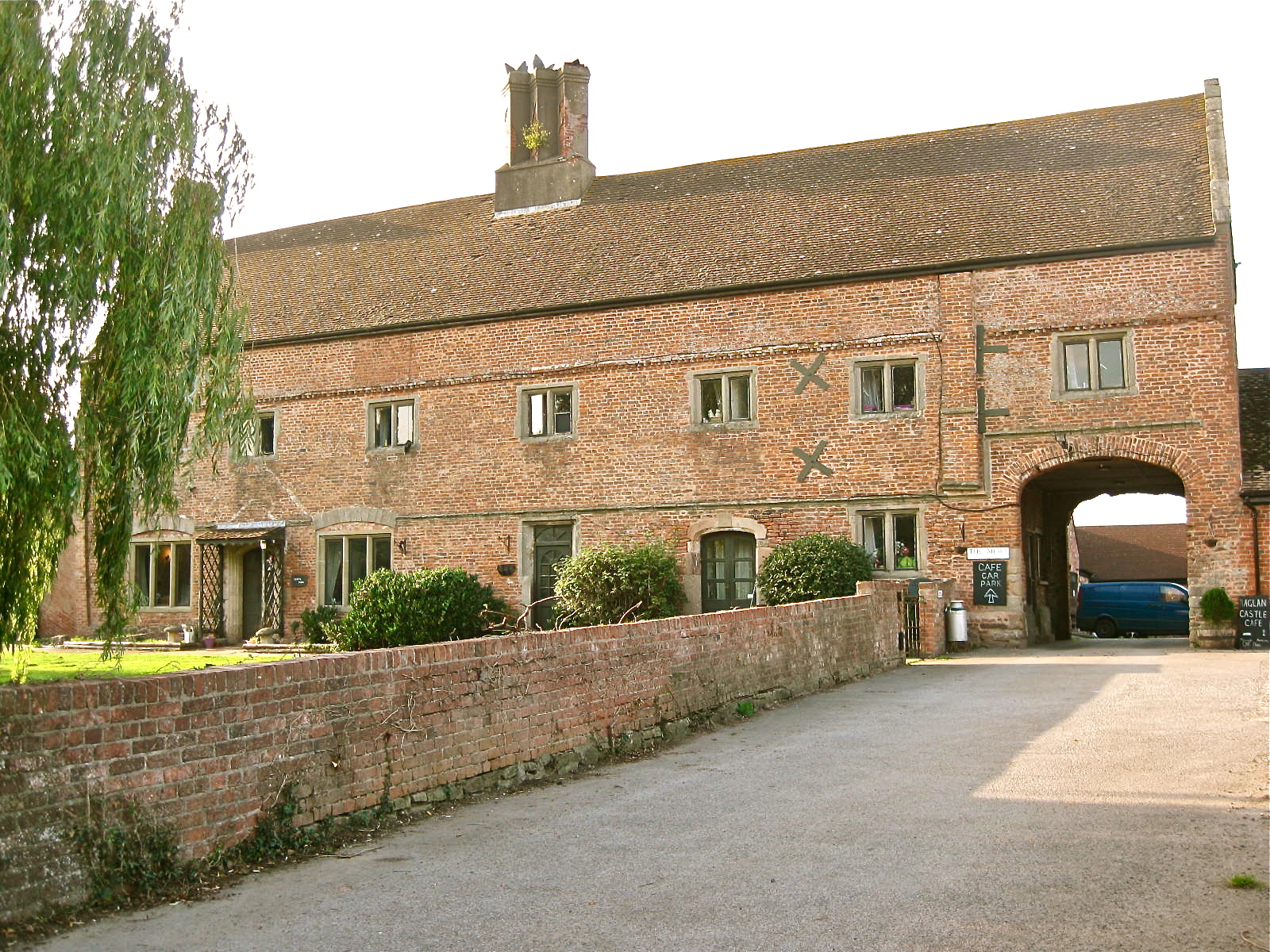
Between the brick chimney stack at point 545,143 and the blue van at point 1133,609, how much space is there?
1785 cm

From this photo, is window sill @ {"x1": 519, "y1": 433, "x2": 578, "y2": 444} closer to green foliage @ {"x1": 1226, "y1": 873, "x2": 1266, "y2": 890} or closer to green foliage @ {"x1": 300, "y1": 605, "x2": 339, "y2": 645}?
green foliage @ {"x1": 300, "y1": 605, "x2": 339, "y2": 645}

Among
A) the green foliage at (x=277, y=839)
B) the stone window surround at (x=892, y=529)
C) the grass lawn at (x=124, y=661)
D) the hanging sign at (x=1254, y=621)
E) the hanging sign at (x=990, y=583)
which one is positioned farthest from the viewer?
the stone window surround at (x=892, y=529)

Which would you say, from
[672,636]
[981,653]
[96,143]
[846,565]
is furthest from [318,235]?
[96,143]

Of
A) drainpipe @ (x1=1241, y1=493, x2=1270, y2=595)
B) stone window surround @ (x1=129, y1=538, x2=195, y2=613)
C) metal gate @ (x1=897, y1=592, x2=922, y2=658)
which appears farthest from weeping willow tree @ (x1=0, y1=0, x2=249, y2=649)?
stone window surround @ (x1=129, y1=538, x2=195, y2=613)

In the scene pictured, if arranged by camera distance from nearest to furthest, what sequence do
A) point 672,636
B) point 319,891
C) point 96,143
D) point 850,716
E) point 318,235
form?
1. point 319,891
2. point 96,143
3. point 672,636
4. point 850,716
5. point 318,235

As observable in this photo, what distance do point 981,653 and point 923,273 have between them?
22.4 ft

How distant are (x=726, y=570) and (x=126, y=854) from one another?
18.3 m

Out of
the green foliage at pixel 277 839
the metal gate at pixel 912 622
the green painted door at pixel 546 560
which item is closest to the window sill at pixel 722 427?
the green painted door at pixel 546 560

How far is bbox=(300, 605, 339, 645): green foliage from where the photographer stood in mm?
25906

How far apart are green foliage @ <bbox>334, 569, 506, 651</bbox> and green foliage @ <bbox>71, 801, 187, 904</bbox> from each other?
17.4 m

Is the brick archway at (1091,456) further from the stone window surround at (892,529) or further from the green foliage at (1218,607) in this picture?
the green foliage at (1218,607)

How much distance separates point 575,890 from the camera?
6.05m

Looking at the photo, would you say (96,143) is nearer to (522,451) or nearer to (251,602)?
(522,451)

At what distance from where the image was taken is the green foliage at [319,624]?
1020 inches
